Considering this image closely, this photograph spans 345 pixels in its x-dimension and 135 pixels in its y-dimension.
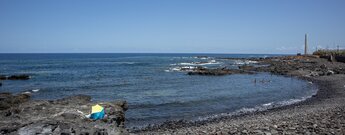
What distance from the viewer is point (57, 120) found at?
11.4 meters

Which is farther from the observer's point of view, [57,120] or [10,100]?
[10,100]

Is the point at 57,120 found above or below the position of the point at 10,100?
above

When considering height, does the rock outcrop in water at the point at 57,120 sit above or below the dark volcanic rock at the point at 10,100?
above

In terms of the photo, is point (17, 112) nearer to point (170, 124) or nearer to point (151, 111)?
point (170, 124)

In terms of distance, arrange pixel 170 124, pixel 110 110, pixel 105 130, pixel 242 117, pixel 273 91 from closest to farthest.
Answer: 1. pixel 105 130
2. pixel 110 110
3. pixel 170 124
4. pixel 242 117
5. pixel 273 91

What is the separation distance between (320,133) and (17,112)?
1343 centimetres

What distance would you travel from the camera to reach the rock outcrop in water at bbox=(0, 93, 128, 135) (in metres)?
9.99

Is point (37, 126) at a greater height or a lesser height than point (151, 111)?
greater

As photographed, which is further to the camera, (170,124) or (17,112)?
(170,124)

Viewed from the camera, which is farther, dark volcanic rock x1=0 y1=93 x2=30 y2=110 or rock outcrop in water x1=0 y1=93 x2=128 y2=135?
dark volcanic rock x1=0 y1=93 x2=30 y2=110

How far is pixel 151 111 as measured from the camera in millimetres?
22031

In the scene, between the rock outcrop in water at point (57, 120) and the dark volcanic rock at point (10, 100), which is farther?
the dark volcanic rock at point (10, 100)

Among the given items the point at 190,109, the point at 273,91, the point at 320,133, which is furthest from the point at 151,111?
the point at 273,91

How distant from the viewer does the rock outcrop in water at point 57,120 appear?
393 inches
